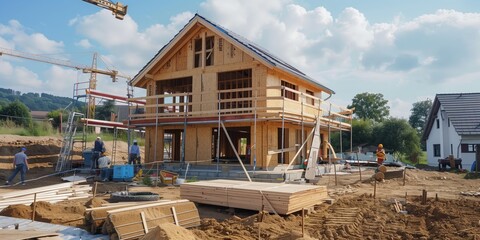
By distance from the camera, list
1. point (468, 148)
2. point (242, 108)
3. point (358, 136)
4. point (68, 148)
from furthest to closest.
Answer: point (358, 136) → point (468, 148) → point (68, 148) → point (242, 108)

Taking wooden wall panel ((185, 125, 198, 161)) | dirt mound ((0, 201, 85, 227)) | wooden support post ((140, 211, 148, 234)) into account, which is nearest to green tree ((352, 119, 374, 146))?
wooden wall panel ((185, 125, 198, 161))

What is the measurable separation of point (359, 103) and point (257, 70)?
2422 inches

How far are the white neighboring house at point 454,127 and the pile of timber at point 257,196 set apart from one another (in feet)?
80.7

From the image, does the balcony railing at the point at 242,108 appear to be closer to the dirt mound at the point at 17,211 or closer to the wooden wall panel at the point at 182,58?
the wooden wall panel at the point at 182,58

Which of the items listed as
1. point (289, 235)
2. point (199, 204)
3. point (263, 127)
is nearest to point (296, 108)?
point (263, 127)

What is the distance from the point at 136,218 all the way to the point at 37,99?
144763 millimetres

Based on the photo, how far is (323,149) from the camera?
2386 cm

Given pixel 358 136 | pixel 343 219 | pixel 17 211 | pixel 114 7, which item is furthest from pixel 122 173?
pixel 358 136

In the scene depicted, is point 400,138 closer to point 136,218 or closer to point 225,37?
point 225,37

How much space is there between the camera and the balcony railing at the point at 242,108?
1561 centimetres

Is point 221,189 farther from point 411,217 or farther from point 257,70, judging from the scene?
point 257,70

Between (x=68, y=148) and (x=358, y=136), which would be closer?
(x=68, y=148)

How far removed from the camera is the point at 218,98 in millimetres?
17859

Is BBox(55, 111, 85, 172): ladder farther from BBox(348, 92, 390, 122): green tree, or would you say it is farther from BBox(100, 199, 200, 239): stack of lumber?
BBox(348, 92, 390, 122): green tree
